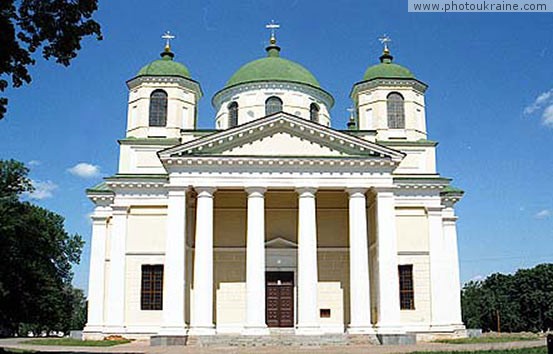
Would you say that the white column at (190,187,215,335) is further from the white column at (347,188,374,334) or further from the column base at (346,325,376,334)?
the white column at (347,188,374,334)

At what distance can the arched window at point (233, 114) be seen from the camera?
35.4 meters

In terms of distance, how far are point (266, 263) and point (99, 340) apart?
870 centimetres

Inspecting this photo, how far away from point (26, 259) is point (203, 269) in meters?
24.2

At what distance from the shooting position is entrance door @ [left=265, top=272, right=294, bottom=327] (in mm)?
31344

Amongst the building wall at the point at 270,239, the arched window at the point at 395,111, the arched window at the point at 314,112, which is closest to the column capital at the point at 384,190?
the building wall at the point at 270,239

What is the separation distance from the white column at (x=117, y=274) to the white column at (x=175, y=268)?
3.88 m

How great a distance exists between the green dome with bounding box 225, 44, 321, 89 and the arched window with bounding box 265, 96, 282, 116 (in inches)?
44.8

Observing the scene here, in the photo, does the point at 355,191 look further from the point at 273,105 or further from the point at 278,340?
the point at 273,105

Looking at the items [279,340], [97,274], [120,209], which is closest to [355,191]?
[279,340]

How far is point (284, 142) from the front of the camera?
2916 centimetres

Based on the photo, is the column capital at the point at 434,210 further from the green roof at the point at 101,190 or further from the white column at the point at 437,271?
the green roof at the point at 101,190

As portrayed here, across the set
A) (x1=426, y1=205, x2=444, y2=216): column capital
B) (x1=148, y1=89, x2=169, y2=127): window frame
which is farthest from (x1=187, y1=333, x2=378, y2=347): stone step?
(x1=148, y1=89, x2=169, y2=127): window frame

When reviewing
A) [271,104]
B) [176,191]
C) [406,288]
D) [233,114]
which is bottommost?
[406,288]

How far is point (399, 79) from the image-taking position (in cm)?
3450
